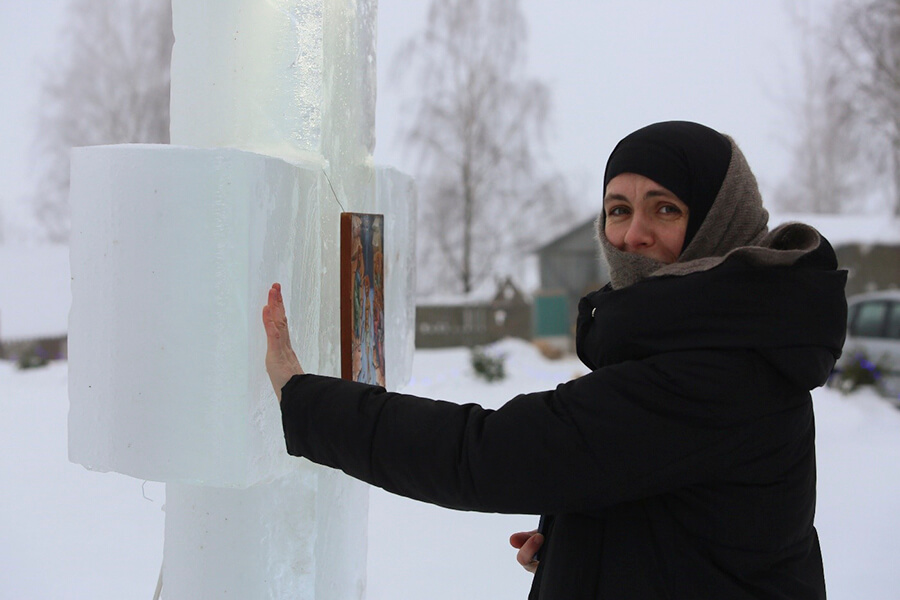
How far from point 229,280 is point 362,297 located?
1.50 ft

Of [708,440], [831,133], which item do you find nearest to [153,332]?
[708,440]

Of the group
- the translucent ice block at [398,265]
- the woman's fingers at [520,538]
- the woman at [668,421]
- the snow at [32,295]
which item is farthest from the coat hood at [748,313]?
the snow at [32,295]

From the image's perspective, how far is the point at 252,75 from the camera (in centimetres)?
187

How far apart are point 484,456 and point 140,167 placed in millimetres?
961

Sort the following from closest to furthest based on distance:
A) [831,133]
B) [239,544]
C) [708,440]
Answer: [708,440] → [239,544] → [831,133]

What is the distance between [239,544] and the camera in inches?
73.3

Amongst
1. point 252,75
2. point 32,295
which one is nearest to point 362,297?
point 252,75

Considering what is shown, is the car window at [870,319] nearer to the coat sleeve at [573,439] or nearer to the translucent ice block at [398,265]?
the translucent ice block at [398,265]

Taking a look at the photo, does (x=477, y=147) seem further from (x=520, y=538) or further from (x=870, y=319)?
(x=520, y=538)

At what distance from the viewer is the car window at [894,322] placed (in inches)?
Result: 345

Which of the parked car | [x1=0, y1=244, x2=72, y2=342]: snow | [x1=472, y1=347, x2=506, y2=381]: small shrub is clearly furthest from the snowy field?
[x1=0, y1=244, x2=72, y2=342]: snow

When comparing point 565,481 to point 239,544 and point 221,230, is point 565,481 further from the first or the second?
point 239,544

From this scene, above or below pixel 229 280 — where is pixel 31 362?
below

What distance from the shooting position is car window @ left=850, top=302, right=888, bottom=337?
8984mm
